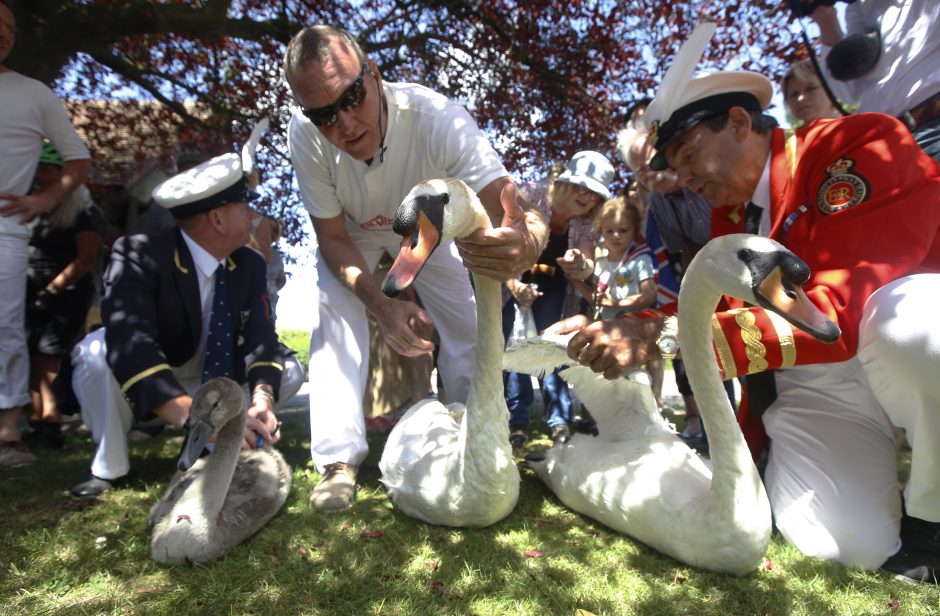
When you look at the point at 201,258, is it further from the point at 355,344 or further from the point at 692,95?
the point at 692,95

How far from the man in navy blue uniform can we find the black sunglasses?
36.3 inches

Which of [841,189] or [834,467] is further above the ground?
[841,189]

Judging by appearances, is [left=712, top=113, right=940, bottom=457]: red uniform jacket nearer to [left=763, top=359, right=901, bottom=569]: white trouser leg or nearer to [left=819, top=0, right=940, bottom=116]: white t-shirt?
[left=763, top=359, right=901, bottom=569]: white trouser leg

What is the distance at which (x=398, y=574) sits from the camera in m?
2.55

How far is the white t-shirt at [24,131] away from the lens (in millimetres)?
4230

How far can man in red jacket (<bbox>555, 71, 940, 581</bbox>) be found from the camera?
2400 mm

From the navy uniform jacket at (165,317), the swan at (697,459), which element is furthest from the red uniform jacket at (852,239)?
the navy uniform jacket at (165,317)

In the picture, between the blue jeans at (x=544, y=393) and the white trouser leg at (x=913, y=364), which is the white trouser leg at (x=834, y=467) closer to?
the white trouser leg at (x=913, y=364)

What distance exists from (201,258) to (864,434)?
387 cm

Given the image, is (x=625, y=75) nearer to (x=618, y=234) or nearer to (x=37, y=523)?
(x=618, y=234)

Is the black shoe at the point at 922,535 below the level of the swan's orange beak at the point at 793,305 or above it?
below

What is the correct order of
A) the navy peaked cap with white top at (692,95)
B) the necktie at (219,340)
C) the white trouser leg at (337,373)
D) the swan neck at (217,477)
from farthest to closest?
the necktie at (219,340), the white trouser leg at (337,373), the navy peaked cap with white top at (692,95), the swan neck at (217,477)

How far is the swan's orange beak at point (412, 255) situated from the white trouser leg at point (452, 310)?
221cm

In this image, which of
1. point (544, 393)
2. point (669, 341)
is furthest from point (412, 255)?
point (544, 393)
